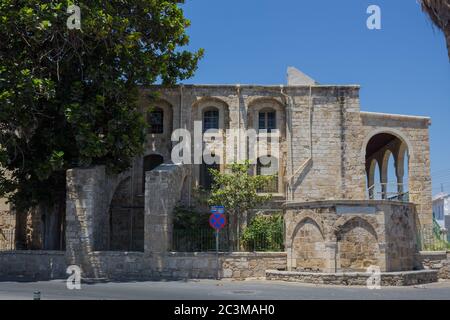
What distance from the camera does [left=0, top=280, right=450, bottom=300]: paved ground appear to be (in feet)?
51.6

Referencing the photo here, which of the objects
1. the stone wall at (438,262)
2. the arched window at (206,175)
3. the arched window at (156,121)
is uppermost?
the arched window at (156,121)

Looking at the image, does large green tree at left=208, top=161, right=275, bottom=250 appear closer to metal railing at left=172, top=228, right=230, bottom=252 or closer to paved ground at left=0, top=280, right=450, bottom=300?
metal railing at left=172, top=228, right=230, bottom=252

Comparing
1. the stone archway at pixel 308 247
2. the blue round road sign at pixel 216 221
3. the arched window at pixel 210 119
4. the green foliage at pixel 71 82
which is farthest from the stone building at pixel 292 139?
the stone archway at pixel 308 247

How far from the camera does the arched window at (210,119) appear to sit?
93.6 ft

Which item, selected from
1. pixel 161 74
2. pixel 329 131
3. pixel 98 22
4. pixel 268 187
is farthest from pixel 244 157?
pixel 98 22

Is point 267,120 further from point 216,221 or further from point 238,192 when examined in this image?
point 216,221

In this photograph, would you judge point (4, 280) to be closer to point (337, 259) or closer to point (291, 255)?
point (291, 255)

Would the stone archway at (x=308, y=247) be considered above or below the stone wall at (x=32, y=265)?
above

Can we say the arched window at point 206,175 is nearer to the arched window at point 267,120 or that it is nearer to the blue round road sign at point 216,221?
the arched window at point 267,120

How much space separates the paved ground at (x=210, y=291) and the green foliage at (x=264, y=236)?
256 cm

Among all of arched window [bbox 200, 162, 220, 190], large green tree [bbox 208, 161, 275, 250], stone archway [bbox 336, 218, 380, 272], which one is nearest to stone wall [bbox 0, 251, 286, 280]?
large green tree [bbox 208, 161, 275, 250]

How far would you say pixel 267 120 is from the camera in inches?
1129

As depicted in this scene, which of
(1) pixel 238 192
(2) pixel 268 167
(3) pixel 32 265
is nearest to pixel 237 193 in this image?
(1) pixel 238 192

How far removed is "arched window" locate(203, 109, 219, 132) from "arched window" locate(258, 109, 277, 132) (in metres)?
2.15
